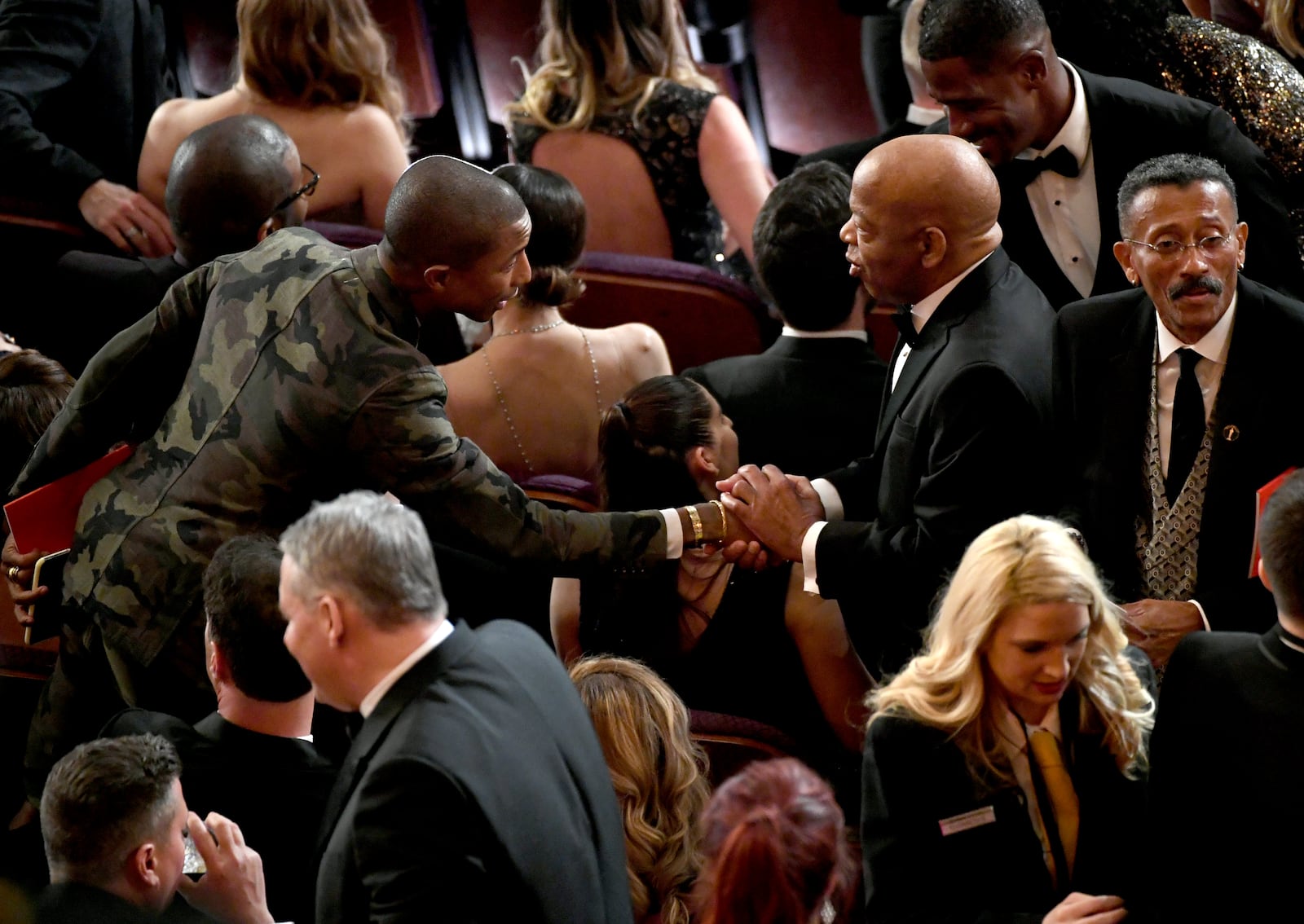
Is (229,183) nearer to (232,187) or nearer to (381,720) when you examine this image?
(232,187)

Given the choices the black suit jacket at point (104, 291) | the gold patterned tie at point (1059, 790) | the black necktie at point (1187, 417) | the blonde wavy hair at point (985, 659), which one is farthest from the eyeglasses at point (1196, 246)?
the black suit jacket at point (104, 291)

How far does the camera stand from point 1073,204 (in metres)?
3.28

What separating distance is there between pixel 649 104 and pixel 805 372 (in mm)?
1036

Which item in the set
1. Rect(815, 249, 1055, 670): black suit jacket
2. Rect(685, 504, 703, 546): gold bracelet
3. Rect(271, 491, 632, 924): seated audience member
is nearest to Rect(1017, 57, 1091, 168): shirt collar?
Rect(815, 249, 1055, 670): black suit jacket

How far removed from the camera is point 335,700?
210cm

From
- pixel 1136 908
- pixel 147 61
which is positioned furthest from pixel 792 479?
pixel 147 61

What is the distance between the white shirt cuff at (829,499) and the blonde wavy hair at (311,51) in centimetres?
A: 154

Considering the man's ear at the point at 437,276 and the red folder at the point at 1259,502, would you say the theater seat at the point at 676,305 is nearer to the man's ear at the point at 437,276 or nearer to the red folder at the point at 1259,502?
the man's ear at the point at 437,276

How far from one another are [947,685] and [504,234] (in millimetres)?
1096

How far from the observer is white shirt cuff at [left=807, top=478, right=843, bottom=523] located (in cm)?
307

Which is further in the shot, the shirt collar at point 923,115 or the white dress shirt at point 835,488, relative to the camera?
the shirt collar at point 923,115

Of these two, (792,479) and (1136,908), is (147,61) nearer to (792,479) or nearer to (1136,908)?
(792,479)

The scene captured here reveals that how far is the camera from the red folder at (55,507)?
296 centimetres

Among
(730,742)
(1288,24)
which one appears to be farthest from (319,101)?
(1288,24)
